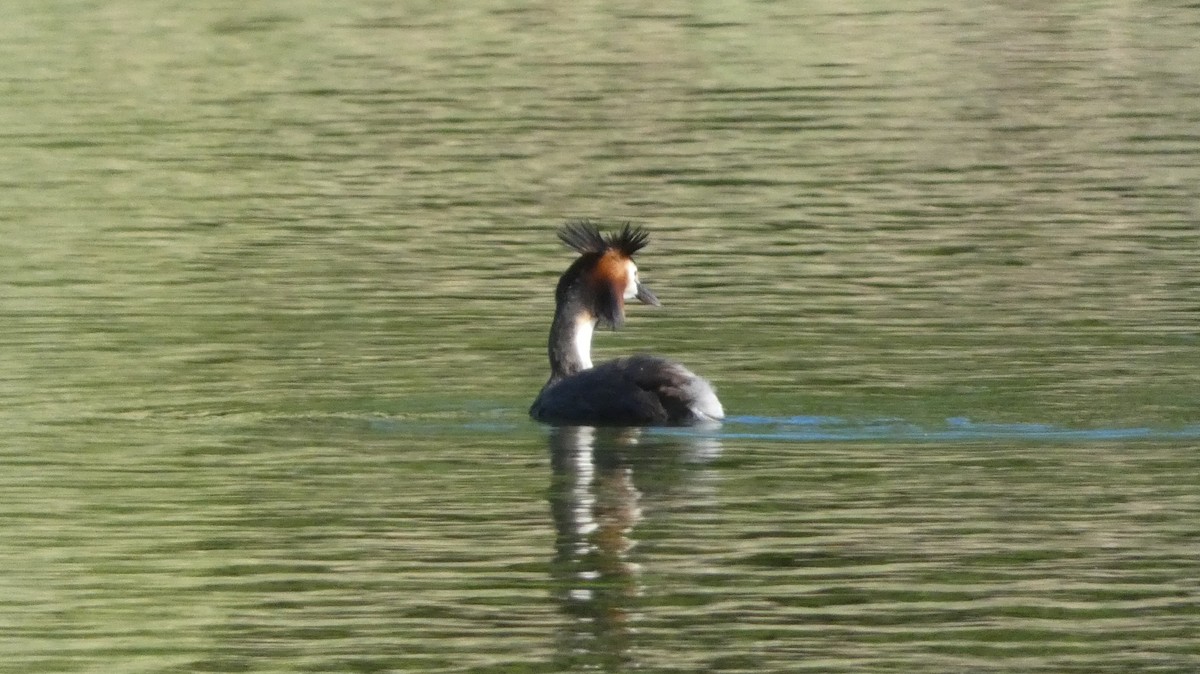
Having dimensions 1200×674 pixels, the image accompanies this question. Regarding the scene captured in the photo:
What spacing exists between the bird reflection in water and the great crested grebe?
0.54 feet

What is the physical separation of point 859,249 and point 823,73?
55.2 feet

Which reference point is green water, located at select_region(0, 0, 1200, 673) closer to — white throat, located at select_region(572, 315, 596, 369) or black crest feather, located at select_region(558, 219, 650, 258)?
white throat, located at select_region(572, 315, 596, 369)

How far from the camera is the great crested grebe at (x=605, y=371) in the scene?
1717 cm

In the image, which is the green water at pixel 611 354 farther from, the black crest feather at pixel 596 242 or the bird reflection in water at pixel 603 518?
the black crest feather at pixel 596 242

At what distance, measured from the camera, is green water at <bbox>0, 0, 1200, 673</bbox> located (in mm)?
12352

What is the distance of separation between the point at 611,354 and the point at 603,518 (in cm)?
777

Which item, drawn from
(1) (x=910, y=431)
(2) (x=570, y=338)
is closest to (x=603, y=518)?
(1) (x=910, y=431)

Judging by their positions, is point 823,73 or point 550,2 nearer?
point 823,73

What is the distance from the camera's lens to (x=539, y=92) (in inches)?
1597

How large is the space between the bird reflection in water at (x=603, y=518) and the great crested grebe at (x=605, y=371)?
0.16 meters

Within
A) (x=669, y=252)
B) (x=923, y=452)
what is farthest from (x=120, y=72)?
(x=923, y=452)

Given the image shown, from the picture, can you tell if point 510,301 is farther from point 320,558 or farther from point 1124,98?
point 1124,98

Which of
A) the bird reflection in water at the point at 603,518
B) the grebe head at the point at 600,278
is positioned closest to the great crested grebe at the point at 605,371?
the grebe head at the point at 600,278

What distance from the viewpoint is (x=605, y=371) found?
17.6 meters
